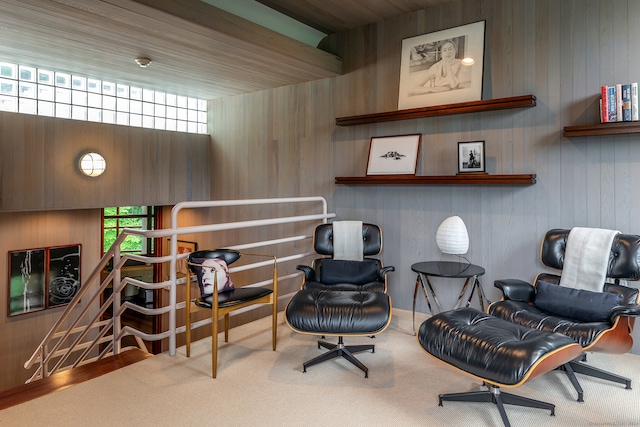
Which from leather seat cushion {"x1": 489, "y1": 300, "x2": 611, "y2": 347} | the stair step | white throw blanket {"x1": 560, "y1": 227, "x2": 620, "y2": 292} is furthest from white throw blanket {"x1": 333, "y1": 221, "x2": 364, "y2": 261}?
the stair step

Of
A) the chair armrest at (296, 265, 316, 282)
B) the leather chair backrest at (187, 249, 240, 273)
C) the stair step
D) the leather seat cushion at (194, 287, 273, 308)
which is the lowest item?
the stair step

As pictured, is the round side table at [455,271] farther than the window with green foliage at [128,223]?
No

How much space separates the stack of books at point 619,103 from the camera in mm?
2955

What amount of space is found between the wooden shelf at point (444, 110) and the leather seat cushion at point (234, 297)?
2.13m

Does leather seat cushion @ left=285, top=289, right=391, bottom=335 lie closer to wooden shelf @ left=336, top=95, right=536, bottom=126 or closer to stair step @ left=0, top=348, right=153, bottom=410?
stair step @ left=0, top=348, right=153, bottom=410

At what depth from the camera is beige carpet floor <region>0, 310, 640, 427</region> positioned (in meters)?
2.22

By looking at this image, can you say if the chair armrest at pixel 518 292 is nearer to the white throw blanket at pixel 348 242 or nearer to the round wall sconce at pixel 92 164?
the white throw blanket at pixel 348 242

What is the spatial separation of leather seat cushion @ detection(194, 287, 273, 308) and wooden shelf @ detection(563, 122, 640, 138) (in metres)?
2.53

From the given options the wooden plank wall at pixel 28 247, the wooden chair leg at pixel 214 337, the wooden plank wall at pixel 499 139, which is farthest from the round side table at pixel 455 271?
the wooden plank wall at pixel 28 247

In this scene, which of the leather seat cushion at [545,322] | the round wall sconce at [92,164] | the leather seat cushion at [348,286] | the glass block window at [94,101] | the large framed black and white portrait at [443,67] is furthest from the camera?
the round wall sconce at [92,164]

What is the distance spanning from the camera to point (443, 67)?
3930 millimetres

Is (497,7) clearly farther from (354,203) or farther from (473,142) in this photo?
(354,203)

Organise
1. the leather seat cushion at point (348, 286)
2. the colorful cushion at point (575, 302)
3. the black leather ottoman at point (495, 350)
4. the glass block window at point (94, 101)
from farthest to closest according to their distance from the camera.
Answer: the glass block window at point (94, 101) < the leather seat cushion at point (348, 286) < the colorful cushion at point (575, 302) < the black leather ottoman at point (495, 350)

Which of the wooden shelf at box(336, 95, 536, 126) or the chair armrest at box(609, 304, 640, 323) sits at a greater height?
the wooden shelf at box(336, 95, 536, 126)
